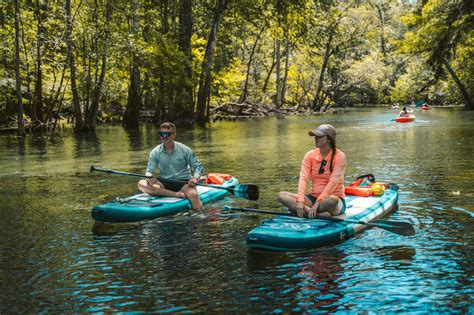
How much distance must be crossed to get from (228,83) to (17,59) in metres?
18.5

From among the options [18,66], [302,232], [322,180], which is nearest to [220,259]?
[302,232]

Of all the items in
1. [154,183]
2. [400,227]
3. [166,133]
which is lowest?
[400,227]

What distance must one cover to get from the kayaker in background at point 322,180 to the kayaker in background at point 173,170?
1907mm

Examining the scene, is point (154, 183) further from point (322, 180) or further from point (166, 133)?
point (322, 180)

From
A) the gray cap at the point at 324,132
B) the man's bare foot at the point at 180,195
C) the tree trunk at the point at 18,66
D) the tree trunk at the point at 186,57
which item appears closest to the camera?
the gray cap at the point at 324,132

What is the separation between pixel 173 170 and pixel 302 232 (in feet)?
9.76

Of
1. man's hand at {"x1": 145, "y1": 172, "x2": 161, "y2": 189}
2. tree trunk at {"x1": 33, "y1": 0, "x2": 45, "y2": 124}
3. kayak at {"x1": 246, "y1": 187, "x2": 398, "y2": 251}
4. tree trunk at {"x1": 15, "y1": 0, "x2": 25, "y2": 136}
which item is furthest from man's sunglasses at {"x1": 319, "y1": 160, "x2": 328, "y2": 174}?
tree trunk at {"x1": 33, "y1": 0, "x2": 45, "y2": 124}

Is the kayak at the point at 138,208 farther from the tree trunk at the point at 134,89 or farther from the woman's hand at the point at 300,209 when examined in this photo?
the tree trunk at the point at 134,89

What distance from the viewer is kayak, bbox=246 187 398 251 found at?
5.77 meters

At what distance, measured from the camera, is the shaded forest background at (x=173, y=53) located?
77.6 ft

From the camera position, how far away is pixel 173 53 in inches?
1130

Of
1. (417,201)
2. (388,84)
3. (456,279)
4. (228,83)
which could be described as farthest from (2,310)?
(388,84)

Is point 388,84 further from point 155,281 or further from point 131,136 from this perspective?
point 155,281

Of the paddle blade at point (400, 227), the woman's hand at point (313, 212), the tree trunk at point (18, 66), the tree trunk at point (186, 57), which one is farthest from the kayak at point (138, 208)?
the tree trunk at point (186, 57)
